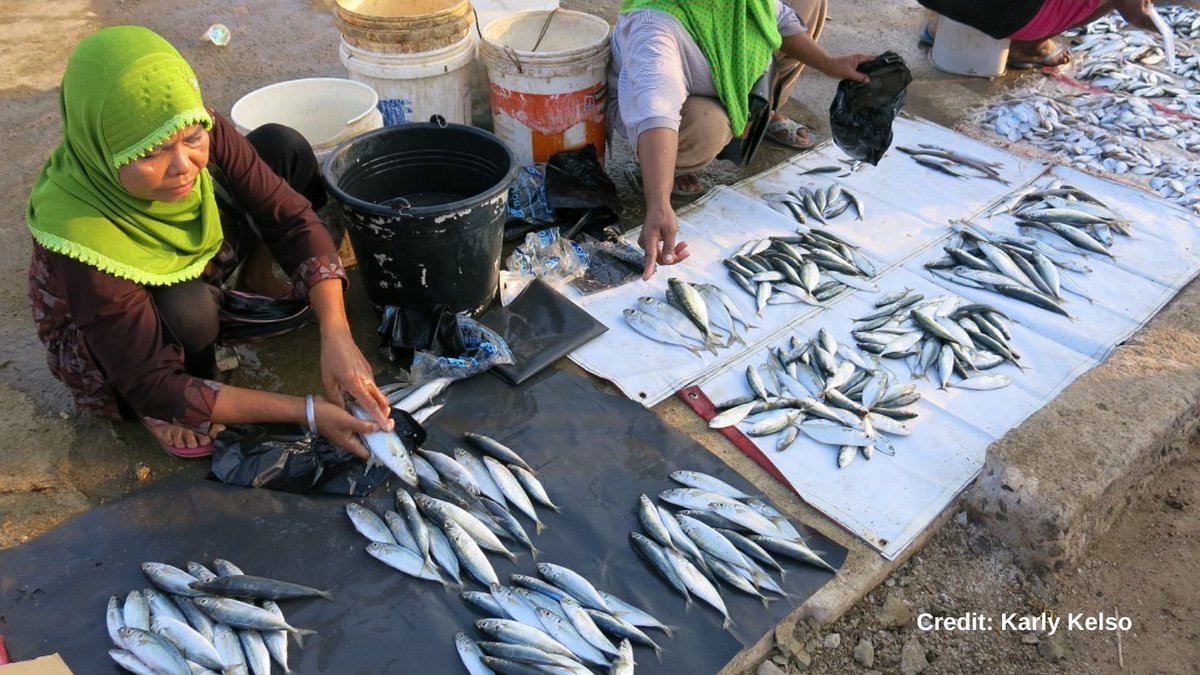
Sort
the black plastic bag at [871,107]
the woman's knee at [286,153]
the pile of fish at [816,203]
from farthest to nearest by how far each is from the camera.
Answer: the pile of fish at [816,203] < the black plastic bag at [871,107] < the woman's knee at [286,153]

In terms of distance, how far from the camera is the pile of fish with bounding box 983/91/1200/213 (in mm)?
5035

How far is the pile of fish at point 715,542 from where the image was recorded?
266cm

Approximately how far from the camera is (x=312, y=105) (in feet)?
14.2

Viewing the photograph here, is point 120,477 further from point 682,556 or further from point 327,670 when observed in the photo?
point 682,556

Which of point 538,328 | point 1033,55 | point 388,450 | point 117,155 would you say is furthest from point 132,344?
point 1033,55

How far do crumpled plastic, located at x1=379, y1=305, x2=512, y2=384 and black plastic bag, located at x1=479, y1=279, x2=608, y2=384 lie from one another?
0.08m

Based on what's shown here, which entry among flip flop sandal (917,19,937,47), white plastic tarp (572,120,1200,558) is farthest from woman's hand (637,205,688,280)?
flip flop sandal (917,19,937,47)

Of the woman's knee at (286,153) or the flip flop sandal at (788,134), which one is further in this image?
the flip flop sandal at (788,134)

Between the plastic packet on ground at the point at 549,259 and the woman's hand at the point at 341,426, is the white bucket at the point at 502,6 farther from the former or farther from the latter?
the woman's hand at the point at 341,426

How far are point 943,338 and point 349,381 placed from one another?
8.08 ft

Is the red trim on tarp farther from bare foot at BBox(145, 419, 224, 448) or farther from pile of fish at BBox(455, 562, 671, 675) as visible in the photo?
bare foot at BBox(145, 419, 224, 448)

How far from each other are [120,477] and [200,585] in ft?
2.60

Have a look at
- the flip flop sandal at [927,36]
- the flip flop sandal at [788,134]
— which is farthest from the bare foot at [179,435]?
the flip flop sandal at [927,36]

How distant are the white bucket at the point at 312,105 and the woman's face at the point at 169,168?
1546 millimetres
